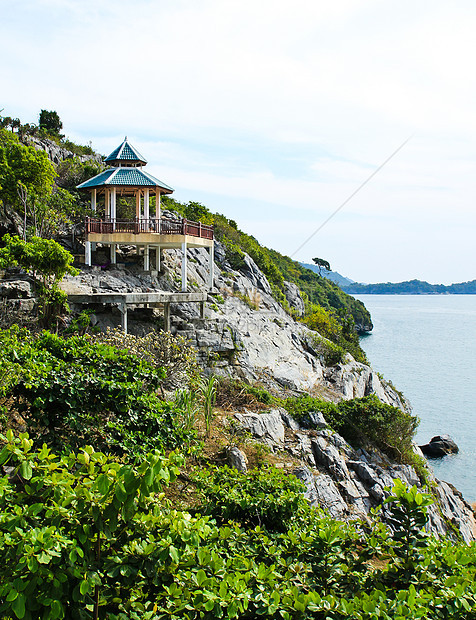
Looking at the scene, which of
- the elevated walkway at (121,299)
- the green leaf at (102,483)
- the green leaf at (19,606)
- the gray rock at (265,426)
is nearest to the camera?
the green leaf at (19,606)

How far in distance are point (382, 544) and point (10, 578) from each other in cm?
289

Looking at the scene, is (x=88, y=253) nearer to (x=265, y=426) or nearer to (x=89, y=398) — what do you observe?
(x=265, y=426)

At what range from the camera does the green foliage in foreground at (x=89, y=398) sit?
5852 mm

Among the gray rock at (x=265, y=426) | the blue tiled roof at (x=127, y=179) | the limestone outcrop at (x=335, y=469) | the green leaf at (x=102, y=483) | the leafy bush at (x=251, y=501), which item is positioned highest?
the blue tiled roof at (x=127, y=179)

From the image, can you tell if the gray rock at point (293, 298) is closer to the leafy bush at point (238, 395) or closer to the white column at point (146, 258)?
the white column at point (146, 258)

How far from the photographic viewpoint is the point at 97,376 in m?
6.17

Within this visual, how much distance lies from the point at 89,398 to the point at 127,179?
50.7 ft

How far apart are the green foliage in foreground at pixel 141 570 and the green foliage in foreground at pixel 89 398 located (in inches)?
104

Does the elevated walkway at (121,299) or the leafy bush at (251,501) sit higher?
the elevated walkway at (121,299)

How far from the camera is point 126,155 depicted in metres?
21.1

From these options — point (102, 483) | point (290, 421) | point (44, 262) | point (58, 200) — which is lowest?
point (290, 421)

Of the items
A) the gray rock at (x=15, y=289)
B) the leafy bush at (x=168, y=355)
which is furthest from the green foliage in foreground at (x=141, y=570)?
the gray rock at (x=15, y=289)

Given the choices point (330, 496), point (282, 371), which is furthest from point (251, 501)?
point (282, 371)

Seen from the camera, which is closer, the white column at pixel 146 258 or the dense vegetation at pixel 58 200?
the dense vegetation at pixel 58 200
